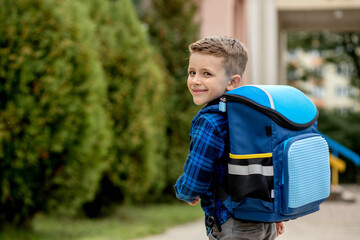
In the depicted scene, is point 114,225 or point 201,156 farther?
point 114,225

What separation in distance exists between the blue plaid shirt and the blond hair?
0.78 ft

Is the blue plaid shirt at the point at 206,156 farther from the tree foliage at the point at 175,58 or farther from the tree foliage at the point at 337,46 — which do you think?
the tree foliage at the point at 337,46

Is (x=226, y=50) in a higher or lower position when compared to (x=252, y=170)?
higher

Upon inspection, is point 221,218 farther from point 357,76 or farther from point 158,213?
point 357,76

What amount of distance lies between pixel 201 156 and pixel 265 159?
277mm

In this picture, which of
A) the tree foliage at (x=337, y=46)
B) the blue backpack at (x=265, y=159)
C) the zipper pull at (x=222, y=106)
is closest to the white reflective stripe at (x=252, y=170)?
the blue backpack at (x=265, y=159)

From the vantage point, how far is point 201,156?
2188 millimetres

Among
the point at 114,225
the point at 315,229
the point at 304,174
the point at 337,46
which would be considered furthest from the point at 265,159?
the point at 337,46

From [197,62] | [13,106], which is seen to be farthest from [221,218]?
[13,106]

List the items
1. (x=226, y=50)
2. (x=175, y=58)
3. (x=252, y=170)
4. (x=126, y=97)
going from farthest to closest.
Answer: (x=175, y=58) < (x=126, y=97) < (x=226, y=50) < (x=252, y=170)

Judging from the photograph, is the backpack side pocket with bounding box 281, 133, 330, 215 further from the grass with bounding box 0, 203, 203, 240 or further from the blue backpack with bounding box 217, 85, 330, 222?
the grass with bounding box 0, 203, 203, 240

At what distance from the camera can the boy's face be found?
2.31m

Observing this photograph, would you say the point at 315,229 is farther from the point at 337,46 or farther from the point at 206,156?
the point at 337,46

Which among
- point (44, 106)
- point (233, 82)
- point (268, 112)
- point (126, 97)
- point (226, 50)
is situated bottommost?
point (126, 97)
